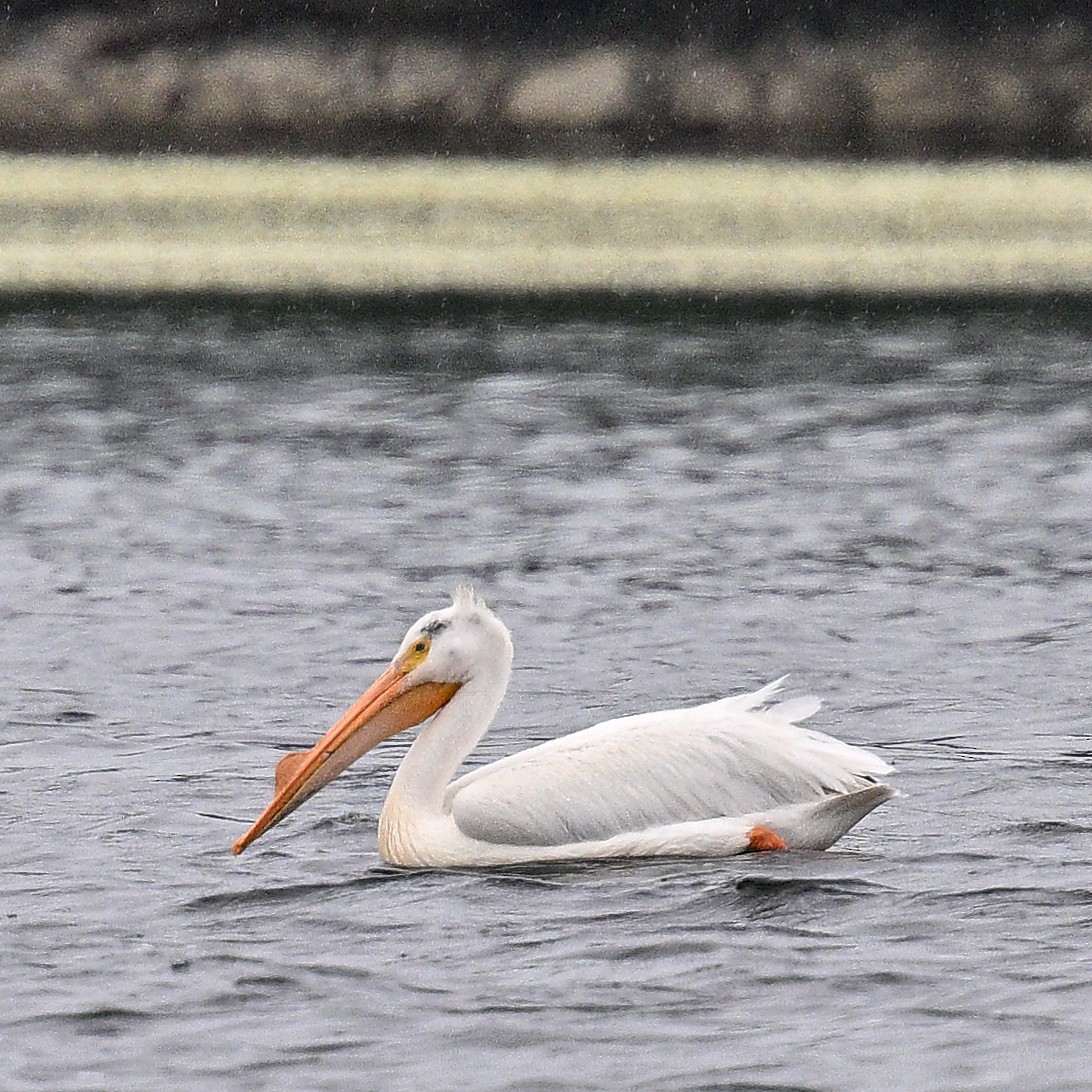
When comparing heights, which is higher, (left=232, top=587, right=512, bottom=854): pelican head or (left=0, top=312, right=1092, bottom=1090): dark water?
(left=232, top=587, right=512, bottom=854): pelican head

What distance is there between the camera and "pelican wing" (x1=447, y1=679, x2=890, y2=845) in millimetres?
6934

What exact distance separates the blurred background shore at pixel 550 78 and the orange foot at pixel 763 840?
77.2 feet

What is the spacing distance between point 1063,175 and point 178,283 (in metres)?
10.3

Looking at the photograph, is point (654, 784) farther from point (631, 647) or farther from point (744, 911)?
point (631, 647)

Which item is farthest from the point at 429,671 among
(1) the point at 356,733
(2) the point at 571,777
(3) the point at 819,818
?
(3) the point at 819,818

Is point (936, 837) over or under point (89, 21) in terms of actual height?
under

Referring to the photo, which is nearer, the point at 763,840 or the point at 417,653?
the point at 763,840

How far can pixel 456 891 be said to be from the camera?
6.76 meters

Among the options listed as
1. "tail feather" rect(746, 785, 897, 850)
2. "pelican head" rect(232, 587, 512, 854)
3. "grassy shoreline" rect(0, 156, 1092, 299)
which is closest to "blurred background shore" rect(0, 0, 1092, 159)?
"grassy shoreline" rect(0, 156, 1092, 299)

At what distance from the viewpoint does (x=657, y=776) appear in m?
7.04

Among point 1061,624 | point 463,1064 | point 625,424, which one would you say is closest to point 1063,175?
point 625,424

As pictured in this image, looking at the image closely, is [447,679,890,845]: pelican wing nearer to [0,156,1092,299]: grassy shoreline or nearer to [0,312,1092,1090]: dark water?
[0,312,1092,1090]: dark water

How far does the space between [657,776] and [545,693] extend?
2.06 m

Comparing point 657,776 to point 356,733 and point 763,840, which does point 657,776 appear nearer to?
point 763,840
